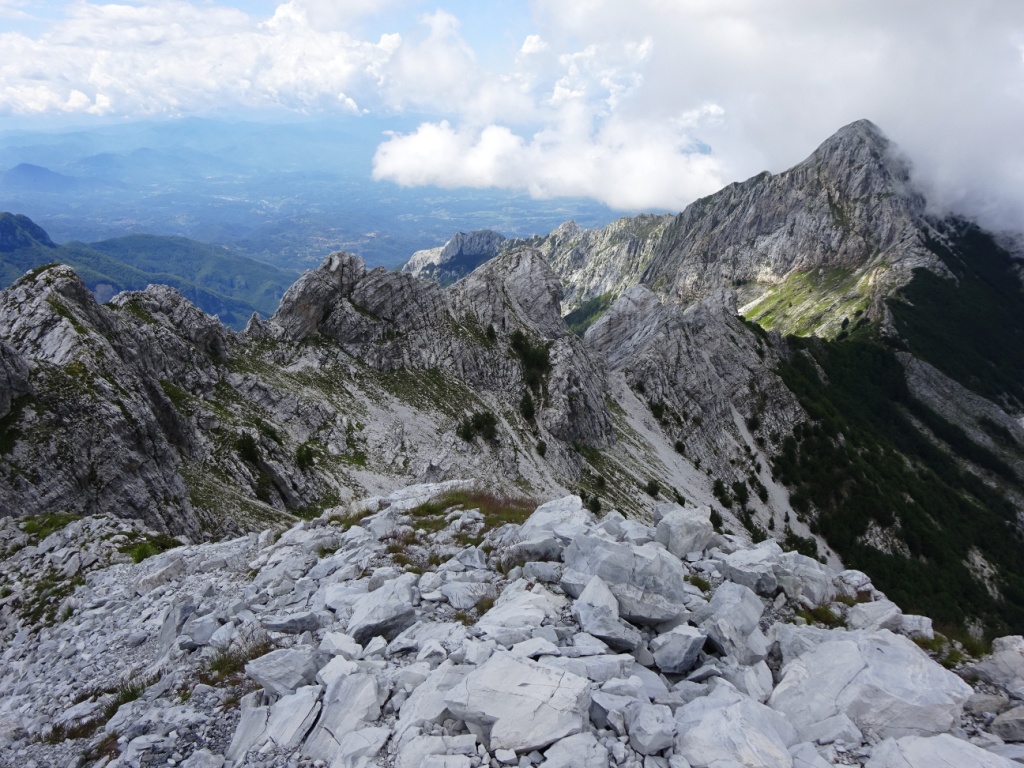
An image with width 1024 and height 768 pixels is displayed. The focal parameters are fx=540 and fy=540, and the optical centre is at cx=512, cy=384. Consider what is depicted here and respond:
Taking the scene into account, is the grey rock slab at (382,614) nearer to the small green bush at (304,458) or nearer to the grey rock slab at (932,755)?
the grey rock slab at (932,755)

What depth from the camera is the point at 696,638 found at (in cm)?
1187

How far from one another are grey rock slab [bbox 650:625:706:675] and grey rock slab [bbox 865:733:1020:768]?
11.3ft

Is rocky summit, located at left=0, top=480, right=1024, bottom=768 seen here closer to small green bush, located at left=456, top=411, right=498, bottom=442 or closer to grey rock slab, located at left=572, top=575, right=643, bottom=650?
grey rock slab, located at left=572, top=575, right=643, bottom=650

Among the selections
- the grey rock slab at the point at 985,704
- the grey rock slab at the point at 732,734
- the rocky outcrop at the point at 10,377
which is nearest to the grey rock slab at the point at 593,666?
the grey rock slab at the point at 732,734

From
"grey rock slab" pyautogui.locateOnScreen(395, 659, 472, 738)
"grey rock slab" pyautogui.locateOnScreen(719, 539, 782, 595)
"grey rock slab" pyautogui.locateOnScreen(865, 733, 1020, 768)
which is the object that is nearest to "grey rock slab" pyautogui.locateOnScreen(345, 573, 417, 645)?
"grey rock slab" pyautogui.locateOnScreen(395, 659, 472, 738)

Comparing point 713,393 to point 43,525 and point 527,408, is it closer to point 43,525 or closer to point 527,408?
point 527,408

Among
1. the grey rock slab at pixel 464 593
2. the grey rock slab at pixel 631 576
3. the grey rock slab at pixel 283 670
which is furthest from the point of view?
the grey rock slab at pixel 464 593

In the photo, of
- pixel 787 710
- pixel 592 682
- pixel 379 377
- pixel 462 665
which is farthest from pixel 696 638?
pixel 379 377

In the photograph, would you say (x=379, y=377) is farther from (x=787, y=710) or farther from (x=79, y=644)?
(x=787, y=710)

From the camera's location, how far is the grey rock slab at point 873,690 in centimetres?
1005

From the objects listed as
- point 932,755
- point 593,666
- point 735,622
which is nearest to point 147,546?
point 593,666

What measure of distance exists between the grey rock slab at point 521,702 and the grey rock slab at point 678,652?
288cm

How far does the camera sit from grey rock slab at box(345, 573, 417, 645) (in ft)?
43.2

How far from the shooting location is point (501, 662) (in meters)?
10.4
